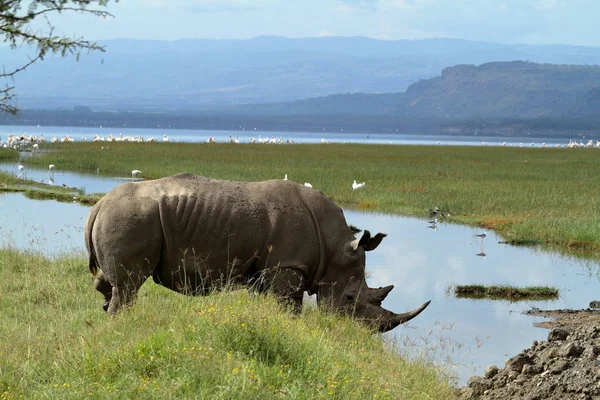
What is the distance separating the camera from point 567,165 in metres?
43.2

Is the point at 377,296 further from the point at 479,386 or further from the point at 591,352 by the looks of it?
the point at 591,352

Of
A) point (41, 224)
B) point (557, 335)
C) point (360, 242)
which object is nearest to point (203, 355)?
point (360, 242)

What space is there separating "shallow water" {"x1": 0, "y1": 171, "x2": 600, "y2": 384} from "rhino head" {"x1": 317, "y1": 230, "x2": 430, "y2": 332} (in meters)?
0.74

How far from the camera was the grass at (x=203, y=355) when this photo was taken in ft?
20.6

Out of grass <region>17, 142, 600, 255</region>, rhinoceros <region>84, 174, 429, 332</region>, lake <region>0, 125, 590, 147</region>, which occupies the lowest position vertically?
lake <region>0, 125, 590, 147</region>

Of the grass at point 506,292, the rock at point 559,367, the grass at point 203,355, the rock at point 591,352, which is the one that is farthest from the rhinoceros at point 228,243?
the grass at point 506,292

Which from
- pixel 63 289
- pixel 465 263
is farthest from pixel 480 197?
pixel 63 289

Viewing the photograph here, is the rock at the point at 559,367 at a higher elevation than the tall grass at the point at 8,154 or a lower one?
higher

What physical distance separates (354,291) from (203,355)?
3.00 metres

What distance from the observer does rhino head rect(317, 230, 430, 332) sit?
926 cm

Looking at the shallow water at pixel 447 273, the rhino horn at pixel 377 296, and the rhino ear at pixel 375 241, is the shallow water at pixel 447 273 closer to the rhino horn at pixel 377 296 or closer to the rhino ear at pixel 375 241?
the rhino horn at pixel 377 296

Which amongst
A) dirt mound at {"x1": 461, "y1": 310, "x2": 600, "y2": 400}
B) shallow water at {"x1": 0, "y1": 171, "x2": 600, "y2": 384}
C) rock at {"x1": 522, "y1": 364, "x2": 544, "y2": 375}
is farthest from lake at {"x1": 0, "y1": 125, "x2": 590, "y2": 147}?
rock at {"x1": 522, "y1": 364, "x2": 544, "y2": 375}

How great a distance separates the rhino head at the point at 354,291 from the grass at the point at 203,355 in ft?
0.51

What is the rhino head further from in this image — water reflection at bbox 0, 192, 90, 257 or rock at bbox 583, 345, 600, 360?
water reflection at bbox 0, 192, 90, 257
